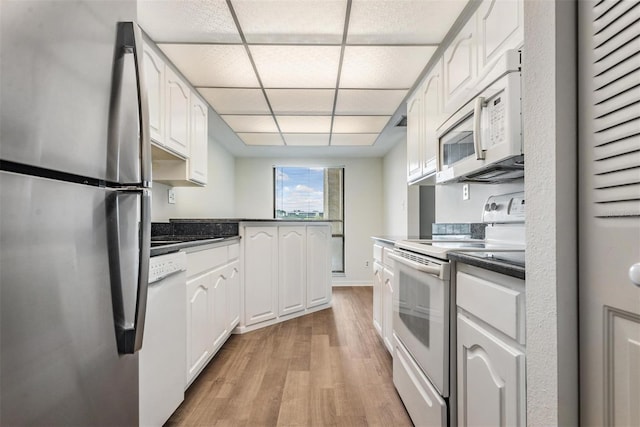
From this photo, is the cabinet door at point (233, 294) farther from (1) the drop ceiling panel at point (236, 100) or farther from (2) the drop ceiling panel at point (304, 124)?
(2) the drop ceiling panel at point (304, 124)

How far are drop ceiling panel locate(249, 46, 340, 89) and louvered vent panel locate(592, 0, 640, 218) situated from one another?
180cm

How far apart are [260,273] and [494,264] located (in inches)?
99.3

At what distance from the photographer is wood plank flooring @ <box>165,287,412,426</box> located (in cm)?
173

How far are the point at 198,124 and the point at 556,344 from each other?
2.94 metres

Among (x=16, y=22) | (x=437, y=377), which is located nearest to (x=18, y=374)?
(x=16, y=22)

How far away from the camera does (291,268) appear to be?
138 inches

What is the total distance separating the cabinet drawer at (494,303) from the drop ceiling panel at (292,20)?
59.5 inches

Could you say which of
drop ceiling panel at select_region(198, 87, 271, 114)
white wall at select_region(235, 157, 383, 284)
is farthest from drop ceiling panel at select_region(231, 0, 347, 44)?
white wall at select_region(235, 157, 383, 284)

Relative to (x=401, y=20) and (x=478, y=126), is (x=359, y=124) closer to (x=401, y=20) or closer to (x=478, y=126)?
(x=401, y=20)

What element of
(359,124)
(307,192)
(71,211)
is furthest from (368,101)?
(307,192)

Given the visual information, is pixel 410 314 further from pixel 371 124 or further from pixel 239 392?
pixel 371 124

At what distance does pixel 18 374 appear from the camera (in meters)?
0.55

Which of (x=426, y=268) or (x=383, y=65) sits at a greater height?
(x=383, y=65)

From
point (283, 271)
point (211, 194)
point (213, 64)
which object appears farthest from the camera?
point (211, 194)
